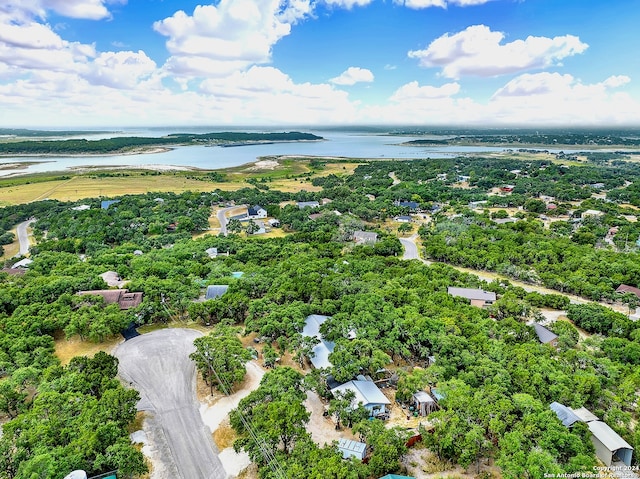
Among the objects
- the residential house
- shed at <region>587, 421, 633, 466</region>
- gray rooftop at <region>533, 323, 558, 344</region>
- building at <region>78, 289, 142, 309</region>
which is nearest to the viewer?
shed at <region>587, 421, 633, 466</region>

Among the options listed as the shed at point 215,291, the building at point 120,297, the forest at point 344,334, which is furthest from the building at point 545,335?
the building at point 120,297

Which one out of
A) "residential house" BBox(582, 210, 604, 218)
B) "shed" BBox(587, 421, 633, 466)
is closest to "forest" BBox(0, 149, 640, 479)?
"shed" BBox(587, 421, 633, 466)

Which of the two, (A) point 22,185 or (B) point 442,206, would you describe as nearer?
(B) point 442,206

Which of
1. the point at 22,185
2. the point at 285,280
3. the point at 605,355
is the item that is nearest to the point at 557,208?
the point at 605,355

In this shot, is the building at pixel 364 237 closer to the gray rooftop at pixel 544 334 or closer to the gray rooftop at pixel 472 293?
the gray rooftop at pixel 472 293

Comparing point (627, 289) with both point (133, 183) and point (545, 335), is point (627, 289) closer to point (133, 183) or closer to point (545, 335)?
point (545, 335)

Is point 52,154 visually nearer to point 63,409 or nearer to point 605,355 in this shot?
point 63,409

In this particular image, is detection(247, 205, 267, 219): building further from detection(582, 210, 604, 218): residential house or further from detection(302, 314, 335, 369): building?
detection(582, 210, 604, 218): residential house
